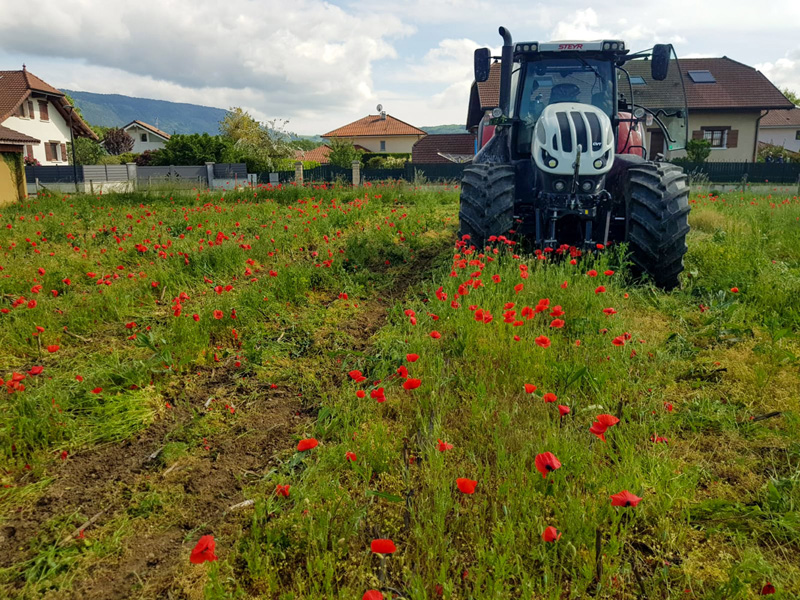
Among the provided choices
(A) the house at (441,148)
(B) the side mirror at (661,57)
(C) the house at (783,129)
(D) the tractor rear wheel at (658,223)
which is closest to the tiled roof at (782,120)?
(C) the house at (783,129)

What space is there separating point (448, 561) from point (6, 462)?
2.29 meters

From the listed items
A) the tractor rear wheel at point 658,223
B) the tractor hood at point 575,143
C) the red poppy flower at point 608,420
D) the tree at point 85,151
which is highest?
the tree at point 85,151

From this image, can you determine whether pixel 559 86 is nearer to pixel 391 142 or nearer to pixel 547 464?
pixel 547 464

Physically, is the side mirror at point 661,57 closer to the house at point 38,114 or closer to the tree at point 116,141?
the house at point 38,114

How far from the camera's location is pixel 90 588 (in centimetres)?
197

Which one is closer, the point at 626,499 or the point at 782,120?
the point at 626,499

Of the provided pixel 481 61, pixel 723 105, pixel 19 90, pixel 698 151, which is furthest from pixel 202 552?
pixel 19 90

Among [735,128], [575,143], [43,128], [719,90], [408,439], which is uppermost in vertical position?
[719,90]

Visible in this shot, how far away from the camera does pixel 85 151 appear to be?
43.0 meters

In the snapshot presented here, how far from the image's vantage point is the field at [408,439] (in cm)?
196

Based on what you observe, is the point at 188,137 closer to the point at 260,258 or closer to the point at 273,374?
the point at 260,258

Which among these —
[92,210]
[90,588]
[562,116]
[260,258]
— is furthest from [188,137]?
[90,588]

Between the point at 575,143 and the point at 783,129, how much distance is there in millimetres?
63781

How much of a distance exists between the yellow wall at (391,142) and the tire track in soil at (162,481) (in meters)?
55.4
